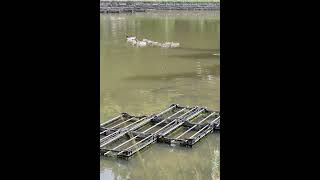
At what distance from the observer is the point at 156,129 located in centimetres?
1004

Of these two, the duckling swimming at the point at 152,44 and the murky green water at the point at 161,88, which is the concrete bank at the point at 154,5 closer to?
the murky green water at the point at 161,88

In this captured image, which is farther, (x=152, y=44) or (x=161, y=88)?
(x=152, y=44)

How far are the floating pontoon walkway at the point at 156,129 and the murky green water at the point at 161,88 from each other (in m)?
0.18

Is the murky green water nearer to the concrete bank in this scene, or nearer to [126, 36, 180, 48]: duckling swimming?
[126, 36, 180, 48]: duckling swimming

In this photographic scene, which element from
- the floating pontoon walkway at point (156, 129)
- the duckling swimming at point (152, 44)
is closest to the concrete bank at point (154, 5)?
the duckling swimming at point (152, 44)

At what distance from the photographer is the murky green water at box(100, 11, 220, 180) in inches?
318

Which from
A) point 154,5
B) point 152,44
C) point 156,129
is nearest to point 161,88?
point 156,129

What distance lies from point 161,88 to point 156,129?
4.29 metres

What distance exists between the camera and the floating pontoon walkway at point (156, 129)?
29.0ft

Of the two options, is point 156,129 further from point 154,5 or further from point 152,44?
point 154,5
